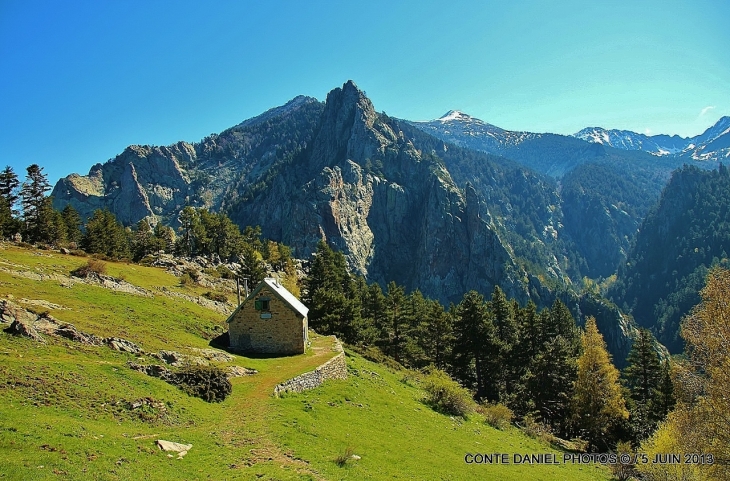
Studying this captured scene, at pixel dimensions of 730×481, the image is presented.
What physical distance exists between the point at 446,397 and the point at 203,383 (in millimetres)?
22900

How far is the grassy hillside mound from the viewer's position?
15.8m

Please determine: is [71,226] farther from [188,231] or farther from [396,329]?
[396,329]

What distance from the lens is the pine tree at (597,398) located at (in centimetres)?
4759

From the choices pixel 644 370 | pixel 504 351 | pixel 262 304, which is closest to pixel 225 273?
pixel 262 304

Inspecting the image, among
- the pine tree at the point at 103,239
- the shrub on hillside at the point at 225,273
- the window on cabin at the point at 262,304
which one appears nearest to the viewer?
the window on cabin at the point at 262,304

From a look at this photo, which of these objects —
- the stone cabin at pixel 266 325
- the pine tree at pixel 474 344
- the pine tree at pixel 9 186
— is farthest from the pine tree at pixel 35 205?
the pine tree at pixel 474 344

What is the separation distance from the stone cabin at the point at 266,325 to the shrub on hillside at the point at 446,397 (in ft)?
42.9

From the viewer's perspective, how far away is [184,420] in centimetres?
2148

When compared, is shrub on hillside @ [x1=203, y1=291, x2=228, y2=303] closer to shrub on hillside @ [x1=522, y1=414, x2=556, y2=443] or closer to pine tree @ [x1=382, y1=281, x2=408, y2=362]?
pine tree @ [x1=382, y1=281, x2=408, y2=362]

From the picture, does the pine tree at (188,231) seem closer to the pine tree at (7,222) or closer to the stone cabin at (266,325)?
the pine tree at (7,222)

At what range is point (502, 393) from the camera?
66125 millimetres

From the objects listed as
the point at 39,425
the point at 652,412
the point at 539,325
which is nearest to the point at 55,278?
the point at 39,425

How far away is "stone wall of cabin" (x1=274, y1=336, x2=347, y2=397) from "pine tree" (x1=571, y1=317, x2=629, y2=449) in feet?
96.0

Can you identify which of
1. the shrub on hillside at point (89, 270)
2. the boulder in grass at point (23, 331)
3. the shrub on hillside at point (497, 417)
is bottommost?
the shrub on hillside at point (497, 417)
